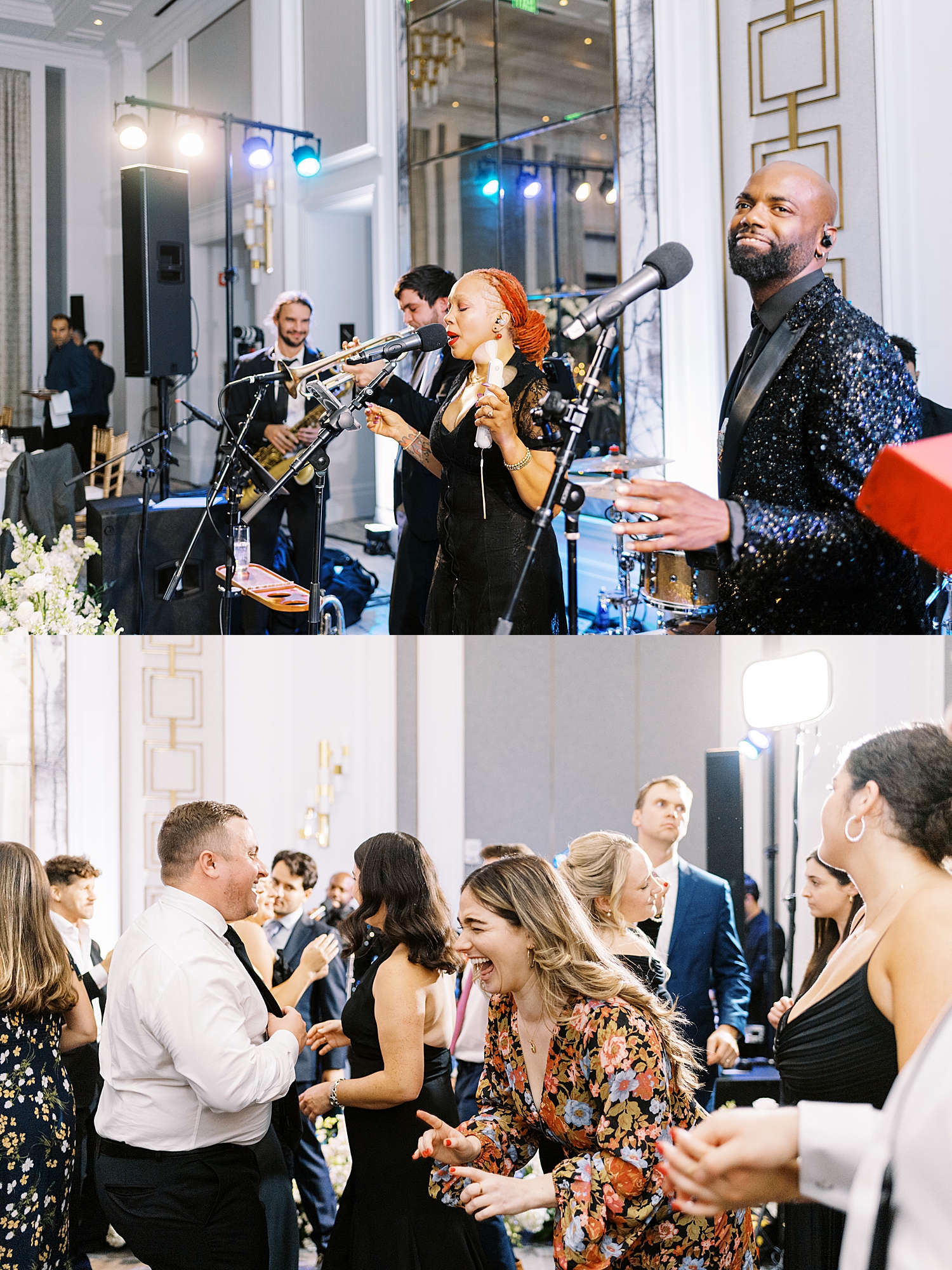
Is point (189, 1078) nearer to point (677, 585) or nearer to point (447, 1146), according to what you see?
point (447, 1146)

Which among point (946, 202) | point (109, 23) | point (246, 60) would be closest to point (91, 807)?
point (946, 202)

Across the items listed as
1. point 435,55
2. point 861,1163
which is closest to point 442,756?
point 861,1163

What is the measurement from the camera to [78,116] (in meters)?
10.8

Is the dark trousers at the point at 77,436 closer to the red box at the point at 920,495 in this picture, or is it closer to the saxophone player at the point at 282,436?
the saxophone player at the point at 282,436

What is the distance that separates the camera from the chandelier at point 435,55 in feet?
23.5

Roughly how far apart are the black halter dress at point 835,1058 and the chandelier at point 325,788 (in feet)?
2.89

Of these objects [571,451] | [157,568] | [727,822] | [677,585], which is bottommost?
[727,822]

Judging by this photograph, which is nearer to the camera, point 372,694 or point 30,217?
point 372,694

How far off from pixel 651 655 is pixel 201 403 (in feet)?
29.9

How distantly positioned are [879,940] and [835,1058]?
0.64ft

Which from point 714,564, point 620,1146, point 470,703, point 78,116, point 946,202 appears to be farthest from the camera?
point 78,116

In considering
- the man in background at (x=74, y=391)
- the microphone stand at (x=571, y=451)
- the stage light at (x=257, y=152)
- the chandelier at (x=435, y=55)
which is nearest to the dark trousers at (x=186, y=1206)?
the microphone stand at (x=571, y=451)

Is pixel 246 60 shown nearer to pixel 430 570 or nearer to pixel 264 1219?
pixel 430 570

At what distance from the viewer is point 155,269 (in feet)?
18.3
